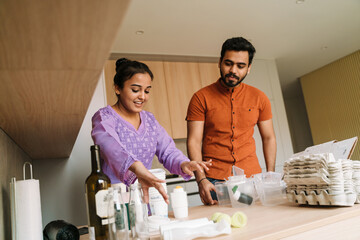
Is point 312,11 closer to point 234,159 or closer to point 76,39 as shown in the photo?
point 234,159

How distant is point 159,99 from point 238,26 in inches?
55.1

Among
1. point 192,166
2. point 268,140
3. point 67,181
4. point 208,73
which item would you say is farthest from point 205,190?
point 208,73

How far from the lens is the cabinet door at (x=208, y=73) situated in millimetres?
4348

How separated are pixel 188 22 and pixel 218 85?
1831mm

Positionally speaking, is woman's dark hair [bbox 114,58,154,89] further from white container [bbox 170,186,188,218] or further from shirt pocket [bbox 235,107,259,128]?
shirt pocket [bbox 235,107,259,128]

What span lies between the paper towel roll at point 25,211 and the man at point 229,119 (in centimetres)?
105

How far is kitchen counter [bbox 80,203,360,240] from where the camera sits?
0.71m

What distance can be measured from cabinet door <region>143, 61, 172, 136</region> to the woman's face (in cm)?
260

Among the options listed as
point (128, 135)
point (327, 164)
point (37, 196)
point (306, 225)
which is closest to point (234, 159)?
point (128, 135)

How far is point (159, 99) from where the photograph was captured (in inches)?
159

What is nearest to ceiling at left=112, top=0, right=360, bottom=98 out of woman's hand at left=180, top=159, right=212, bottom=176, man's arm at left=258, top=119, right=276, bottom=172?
man's arm at left=258, top=119, right=276, bottom=172

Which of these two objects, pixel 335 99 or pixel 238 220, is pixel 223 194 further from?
pixel 335 99

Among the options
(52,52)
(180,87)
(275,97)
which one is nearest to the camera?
(52,52)

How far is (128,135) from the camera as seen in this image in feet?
4.23
